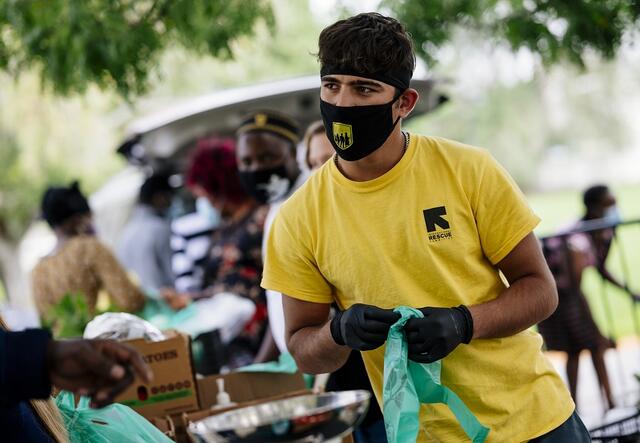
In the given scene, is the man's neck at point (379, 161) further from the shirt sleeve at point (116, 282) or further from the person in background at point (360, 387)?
the shirt sleeve at point (116, 282)

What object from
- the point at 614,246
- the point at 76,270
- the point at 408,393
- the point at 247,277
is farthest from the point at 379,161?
the point at 614,246

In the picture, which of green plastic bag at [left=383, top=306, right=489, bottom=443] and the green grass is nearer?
green plastic bag at [left=383, top=306, right=489, bottom=443]

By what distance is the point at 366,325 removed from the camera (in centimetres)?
282

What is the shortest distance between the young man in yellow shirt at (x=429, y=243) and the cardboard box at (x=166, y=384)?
1337 mm

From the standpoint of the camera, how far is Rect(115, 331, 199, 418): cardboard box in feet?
14.4

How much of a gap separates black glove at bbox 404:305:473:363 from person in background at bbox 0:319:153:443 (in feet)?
2.63

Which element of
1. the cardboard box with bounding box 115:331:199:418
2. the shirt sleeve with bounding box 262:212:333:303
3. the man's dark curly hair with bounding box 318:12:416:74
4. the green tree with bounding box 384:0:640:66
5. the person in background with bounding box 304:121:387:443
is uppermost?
the green tree with bounding box 384:0:640:66

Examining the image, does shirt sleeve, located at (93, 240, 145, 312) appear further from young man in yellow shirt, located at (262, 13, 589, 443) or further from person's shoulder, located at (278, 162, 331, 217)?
young man in yellow shirt, located at (262, 13, 589, 443)

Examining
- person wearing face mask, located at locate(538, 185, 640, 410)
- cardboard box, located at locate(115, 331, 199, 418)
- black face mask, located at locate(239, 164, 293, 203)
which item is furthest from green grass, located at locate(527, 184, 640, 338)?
cardboard box, located at locate(115, 331, 199, 418)

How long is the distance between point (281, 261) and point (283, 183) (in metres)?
2.67

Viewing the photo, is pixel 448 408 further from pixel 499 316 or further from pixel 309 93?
pixel 309 93

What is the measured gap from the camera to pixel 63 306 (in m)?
5.73

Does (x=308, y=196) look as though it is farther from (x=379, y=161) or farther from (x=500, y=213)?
(x=500, y=213)

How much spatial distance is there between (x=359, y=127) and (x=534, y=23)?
3672 millimetres
